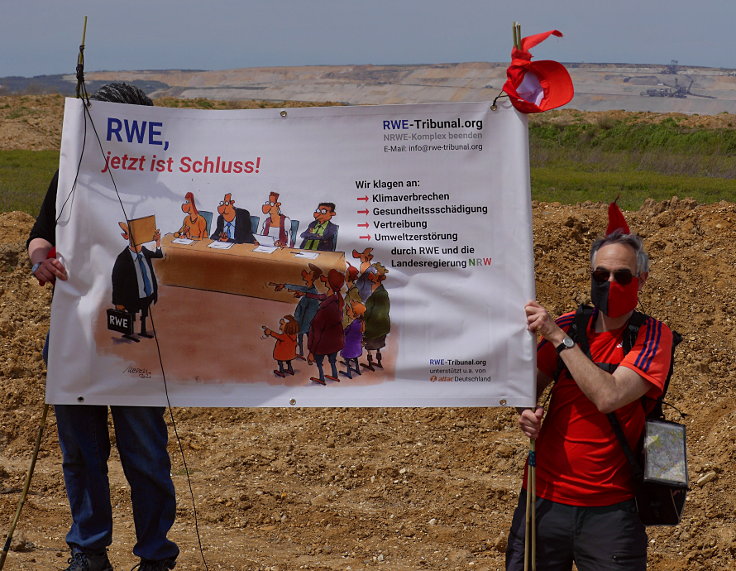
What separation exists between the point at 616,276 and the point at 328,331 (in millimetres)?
1255

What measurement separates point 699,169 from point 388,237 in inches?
1047

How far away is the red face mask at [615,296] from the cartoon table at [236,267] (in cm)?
111

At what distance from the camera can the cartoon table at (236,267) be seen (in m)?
4.23

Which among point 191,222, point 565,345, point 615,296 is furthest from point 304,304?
point 615,296

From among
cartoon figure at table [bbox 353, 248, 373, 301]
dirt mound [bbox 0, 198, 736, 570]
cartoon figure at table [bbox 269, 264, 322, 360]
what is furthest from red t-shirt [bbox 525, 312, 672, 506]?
dirt mound [bbox 0, 198, 736, 570]

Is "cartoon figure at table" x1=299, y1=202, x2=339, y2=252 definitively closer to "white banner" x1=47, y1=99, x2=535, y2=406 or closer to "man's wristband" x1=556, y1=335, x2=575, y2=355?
"white banner" x1=47, y1=99, x2=535, y2=406

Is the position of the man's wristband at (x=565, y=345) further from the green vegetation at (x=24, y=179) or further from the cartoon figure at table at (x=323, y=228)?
the green vegetation at (x=24, y=179)

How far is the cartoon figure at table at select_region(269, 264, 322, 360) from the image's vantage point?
167 inches

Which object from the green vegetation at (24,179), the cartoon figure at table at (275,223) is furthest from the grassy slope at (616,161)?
the cartoon figure at table at (275,223)

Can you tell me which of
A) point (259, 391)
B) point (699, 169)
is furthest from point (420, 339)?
point (699, 169)

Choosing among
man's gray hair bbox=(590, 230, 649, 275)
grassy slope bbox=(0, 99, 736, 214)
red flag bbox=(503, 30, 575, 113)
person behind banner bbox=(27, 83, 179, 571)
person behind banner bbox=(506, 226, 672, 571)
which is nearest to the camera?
person behind banner bbox=(506, 226, 672, 571)

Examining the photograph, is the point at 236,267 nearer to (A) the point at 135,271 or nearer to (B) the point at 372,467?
(A) the point at 135,271

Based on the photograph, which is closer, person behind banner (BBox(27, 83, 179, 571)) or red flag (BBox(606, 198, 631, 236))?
red flag (BBox(606, 198, 631, 236))

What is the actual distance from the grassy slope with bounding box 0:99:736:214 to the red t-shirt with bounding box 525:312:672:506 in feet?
45.6
